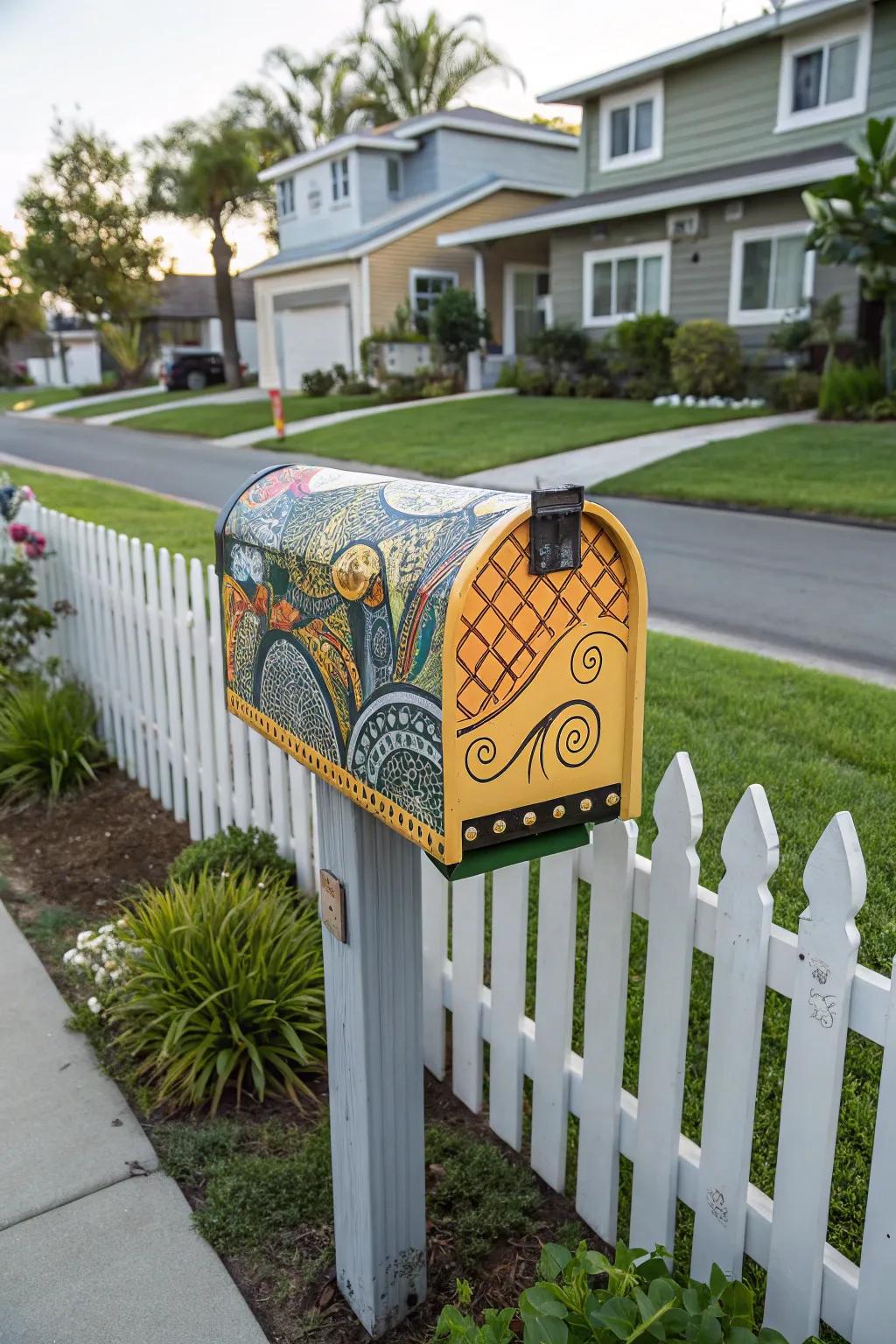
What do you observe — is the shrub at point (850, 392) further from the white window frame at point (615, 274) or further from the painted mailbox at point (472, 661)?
the painted mailbox at point (472, 661)

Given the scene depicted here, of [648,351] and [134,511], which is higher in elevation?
[648,351]

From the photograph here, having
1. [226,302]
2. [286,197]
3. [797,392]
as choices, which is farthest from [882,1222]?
[226,302]

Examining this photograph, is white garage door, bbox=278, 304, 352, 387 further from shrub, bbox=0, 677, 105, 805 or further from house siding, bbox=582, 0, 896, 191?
shrub, bbox=0, 677, 105, 805

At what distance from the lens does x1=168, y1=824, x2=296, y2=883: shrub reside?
3721 mm

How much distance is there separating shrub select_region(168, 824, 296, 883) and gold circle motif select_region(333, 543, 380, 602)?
2094mm

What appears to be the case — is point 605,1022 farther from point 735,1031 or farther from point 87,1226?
point 87,1226

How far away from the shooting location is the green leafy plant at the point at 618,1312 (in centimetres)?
156

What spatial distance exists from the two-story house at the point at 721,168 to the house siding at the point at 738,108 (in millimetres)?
21

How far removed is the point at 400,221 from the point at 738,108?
11077 mm

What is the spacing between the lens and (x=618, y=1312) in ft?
5.16

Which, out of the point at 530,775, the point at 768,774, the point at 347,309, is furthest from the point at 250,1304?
the point at 347,309

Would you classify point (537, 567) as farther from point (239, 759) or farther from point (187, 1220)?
point (239, 759)

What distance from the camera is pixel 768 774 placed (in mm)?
3957

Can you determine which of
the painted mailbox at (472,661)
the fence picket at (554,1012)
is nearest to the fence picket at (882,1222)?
the painted mailbox at (472,661)
